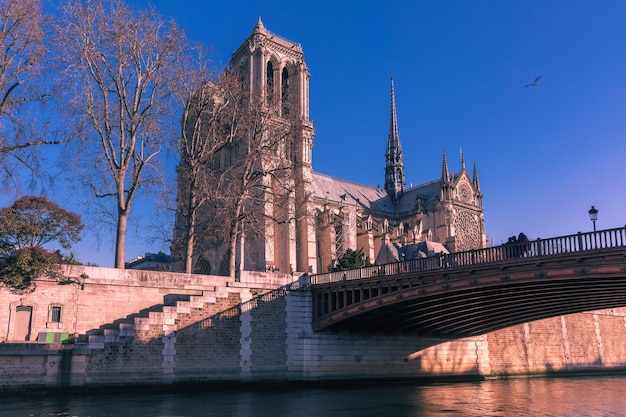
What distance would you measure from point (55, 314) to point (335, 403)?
44.2 feet

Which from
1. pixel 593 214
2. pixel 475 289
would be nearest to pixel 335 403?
pixel 475 289

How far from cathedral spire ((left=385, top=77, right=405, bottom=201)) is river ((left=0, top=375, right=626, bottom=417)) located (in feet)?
197

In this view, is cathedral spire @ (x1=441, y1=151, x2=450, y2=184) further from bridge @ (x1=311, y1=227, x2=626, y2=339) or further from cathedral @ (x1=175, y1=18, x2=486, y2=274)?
bridge @ (x1=311, y1=227, x2=626, y2=339)

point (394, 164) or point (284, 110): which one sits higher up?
point (394, 164)

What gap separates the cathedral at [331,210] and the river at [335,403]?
42.7 ft

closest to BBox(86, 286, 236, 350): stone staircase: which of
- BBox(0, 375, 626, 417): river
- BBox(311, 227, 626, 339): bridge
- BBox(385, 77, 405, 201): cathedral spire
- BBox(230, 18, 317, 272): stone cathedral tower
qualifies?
→ BBox(0, 375, 626, 417): river

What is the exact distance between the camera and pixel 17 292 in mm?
25562

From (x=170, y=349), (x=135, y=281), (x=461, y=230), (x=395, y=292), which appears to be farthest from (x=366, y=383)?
(x=461, y=230)

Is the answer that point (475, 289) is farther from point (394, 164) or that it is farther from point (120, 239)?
point (394, 164)

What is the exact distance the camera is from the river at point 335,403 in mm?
19484

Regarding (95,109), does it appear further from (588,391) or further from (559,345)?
(559,345)

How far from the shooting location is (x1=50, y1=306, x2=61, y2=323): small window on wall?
2631cm

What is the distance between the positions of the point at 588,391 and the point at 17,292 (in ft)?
90.0

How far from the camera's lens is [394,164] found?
92.9 m
